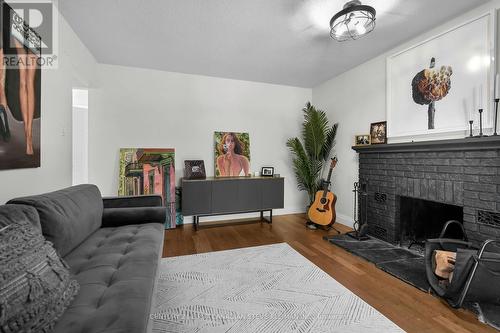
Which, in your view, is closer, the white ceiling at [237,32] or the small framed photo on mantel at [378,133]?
the white ceiling at [237,32]

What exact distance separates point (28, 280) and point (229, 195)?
9.21 ft

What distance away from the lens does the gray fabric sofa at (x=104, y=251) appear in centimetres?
86

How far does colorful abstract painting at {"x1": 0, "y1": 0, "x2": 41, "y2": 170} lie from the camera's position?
4.91 ft

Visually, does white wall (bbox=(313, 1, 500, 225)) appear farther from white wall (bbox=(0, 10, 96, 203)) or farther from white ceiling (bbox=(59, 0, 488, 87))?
white wall (bbox=(0, 10, 96, 203))

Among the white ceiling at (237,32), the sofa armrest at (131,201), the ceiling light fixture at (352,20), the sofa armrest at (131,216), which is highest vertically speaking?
the white ceiling at (237,32)

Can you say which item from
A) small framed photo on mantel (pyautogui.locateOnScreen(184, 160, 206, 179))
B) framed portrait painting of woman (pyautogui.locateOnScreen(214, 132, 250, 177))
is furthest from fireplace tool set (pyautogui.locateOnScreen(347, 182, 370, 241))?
small framed photo on mantel (pyautogui.locateOnScreen(184, 160, 206, 179))

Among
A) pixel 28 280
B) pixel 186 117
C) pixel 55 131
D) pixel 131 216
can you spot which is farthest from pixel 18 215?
pixel 186 117

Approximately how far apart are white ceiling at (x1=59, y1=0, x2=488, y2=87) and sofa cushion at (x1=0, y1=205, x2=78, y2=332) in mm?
2031

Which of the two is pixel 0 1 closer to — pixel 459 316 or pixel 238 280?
pixel 238 280

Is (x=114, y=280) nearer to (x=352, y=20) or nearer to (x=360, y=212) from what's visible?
(x=352, y=20)

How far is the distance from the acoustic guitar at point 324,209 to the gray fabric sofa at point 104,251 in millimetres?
2269

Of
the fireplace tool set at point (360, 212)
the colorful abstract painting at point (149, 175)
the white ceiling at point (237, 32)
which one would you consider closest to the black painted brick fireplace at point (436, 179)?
the fireplace tool set at point (360, 212)

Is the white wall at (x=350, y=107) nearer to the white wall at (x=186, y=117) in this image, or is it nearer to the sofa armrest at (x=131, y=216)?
the white wall at (x=186, y=117)

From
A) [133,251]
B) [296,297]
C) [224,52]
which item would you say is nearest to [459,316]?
[296,297]
